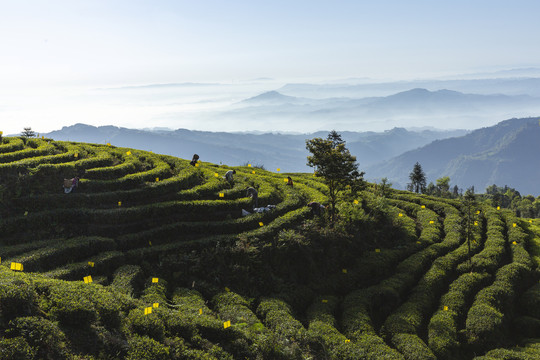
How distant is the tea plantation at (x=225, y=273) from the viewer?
14.6 m

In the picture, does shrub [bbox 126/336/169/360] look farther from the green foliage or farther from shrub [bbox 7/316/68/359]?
the green foliage

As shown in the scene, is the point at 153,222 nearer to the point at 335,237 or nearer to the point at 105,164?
the point at 105,164

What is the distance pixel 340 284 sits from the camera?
25484 millimetres

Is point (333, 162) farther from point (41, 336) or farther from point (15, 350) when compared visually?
point (15, 350)

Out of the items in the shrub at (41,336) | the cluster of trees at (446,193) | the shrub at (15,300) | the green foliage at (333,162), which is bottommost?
the cluster of trees at (446,193)

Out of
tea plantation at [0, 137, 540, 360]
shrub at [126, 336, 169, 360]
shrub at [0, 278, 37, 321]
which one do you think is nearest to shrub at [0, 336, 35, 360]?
tea plantation at [0, 137, 540, 360]

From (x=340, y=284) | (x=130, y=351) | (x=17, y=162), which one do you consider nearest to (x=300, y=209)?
(x=340, y=284)

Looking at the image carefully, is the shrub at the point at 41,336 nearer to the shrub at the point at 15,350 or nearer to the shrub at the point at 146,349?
the shrub at the point at 15,350

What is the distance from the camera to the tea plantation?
48.0 ft

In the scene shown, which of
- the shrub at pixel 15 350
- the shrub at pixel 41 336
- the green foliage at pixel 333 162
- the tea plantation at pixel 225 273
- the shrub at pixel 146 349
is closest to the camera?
the shrub at pixel 15 350

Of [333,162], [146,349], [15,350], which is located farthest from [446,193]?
[15,350]

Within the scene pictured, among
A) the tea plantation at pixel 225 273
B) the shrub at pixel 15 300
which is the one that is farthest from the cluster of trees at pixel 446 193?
the shrub at pixel 15 300

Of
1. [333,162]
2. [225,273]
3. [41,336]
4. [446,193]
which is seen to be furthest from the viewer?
[446,193]

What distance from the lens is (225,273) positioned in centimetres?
2338
